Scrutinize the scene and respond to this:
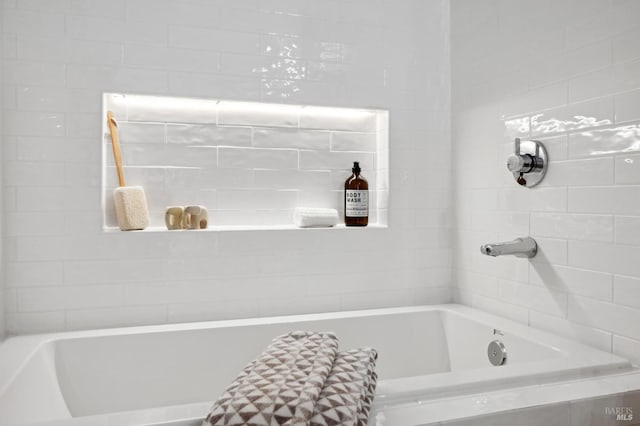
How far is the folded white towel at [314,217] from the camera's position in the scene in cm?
203

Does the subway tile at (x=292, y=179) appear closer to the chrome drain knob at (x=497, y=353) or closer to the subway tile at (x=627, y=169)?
the chrome drain knob at (x=497, y=353)

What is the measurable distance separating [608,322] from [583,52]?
0.84m

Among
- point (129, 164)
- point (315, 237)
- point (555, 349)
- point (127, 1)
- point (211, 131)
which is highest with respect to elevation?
point (127, 1)

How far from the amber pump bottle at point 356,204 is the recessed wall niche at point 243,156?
0.23 ft

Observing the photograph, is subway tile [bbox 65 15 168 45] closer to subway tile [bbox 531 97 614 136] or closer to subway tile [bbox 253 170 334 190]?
subway tile [bbox 253 170 334 190]

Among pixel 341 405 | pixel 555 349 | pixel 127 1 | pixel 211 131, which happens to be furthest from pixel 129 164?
pixel 555 349

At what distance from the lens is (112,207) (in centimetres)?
188

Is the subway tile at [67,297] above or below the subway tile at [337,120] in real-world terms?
below

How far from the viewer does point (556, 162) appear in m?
1.64

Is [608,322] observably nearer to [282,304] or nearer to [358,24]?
[282,304]

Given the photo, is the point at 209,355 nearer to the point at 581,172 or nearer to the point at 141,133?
the point at 141,133

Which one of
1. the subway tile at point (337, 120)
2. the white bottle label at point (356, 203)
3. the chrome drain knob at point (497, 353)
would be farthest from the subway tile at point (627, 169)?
the subway tile at point (337, 120)
